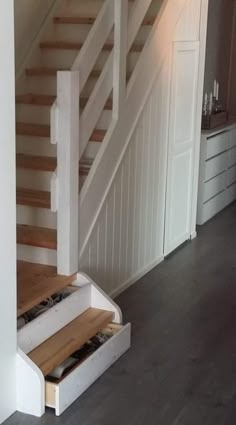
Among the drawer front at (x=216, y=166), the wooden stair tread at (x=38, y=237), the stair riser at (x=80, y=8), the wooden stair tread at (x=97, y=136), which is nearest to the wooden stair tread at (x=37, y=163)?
the wooden stair tread at (x=97, y=136)

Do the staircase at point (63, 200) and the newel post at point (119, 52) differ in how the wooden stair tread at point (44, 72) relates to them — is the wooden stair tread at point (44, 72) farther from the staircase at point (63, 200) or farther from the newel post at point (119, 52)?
the newel post at point (119, 52)

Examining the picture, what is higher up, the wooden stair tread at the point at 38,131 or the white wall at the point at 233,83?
the white wall at the point at 233,83

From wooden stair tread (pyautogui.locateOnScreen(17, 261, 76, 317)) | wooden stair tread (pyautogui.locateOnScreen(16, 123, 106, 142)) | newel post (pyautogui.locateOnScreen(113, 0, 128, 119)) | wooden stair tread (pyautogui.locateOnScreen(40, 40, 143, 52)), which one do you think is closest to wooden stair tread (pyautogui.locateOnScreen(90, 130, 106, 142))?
wooden stair tread (pyautogui.locateOnScreen(16, 123, 106, 142))

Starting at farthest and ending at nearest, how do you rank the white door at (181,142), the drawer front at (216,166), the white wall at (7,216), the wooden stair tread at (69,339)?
1. the drawer front at (216,166)
2. the white door at (181,142)
3. the wooden stair tread at (69,339)
4. the white wall at (7,216)

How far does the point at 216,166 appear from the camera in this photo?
245 inches

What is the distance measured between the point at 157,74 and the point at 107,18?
30.6 inches

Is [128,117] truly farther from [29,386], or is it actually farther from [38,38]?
[29,386]

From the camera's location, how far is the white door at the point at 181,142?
4.84 meters

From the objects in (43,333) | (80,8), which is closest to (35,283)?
(43,333)

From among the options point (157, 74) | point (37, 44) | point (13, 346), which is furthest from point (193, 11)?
point (13, 346)

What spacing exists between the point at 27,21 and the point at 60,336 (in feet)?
8.03

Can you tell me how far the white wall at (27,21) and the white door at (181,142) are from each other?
1018 millimetres

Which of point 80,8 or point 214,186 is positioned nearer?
point 80,8

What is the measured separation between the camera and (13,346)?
9.41ft
